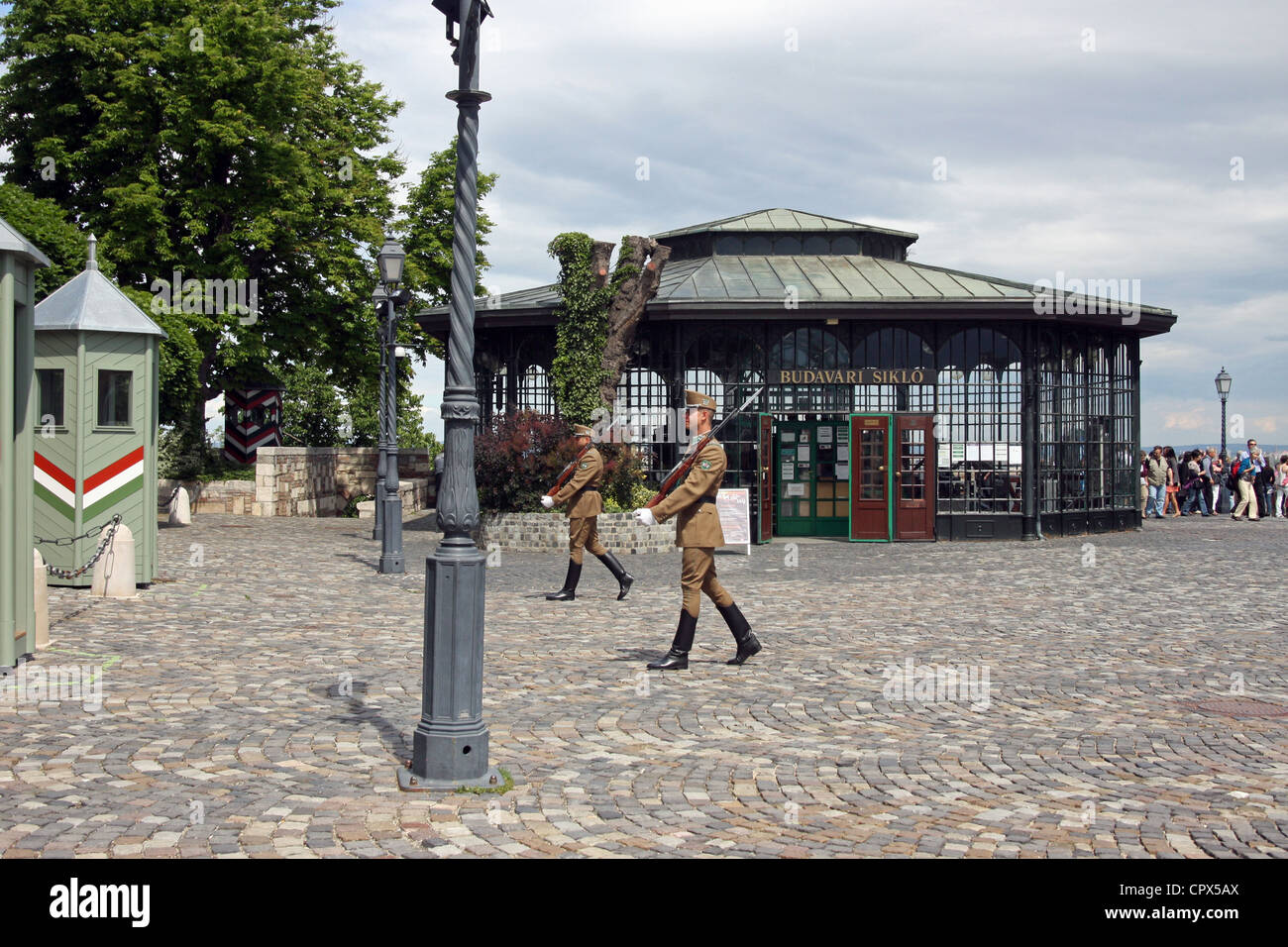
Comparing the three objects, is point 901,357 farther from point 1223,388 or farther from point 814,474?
point 1223,388

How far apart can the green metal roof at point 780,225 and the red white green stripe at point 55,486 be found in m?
17.1

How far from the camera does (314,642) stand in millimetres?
10148

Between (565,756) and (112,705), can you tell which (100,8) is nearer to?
(112,705)

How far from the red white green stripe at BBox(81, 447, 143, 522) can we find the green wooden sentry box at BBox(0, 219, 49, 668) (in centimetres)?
437

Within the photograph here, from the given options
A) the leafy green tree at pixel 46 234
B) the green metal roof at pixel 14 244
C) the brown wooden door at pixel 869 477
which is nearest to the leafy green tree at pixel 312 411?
the leafy green tree at pixel 46 234

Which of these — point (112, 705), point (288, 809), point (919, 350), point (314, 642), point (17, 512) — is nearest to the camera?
point (288, 809)

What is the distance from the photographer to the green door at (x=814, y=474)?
23.3 meters

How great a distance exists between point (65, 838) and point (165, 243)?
83.2 feet

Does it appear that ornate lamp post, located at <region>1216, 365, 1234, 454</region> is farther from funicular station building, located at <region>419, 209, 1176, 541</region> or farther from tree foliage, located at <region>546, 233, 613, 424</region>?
tree foliage, located at <region>546, 233, 613, 424</region>

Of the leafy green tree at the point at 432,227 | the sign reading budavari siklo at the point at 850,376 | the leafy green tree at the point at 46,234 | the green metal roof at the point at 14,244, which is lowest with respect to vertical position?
the green metal roof at the point at 14,244

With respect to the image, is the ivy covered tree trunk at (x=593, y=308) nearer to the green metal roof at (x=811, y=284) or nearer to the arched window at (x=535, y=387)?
the green metal roof at (x=811, y=284)

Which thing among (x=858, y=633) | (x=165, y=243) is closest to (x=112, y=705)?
(x=858, y=633)

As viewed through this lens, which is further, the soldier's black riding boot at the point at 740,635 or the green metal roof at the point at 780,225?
the green metal roof at the point at 780,225

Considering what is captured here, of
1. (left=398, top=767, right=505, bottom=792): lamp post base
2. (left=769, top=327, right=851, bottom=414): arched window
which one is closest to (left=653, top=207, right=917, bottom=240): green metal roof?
(left=769, top=327, right=851, bottom=414): arched window
